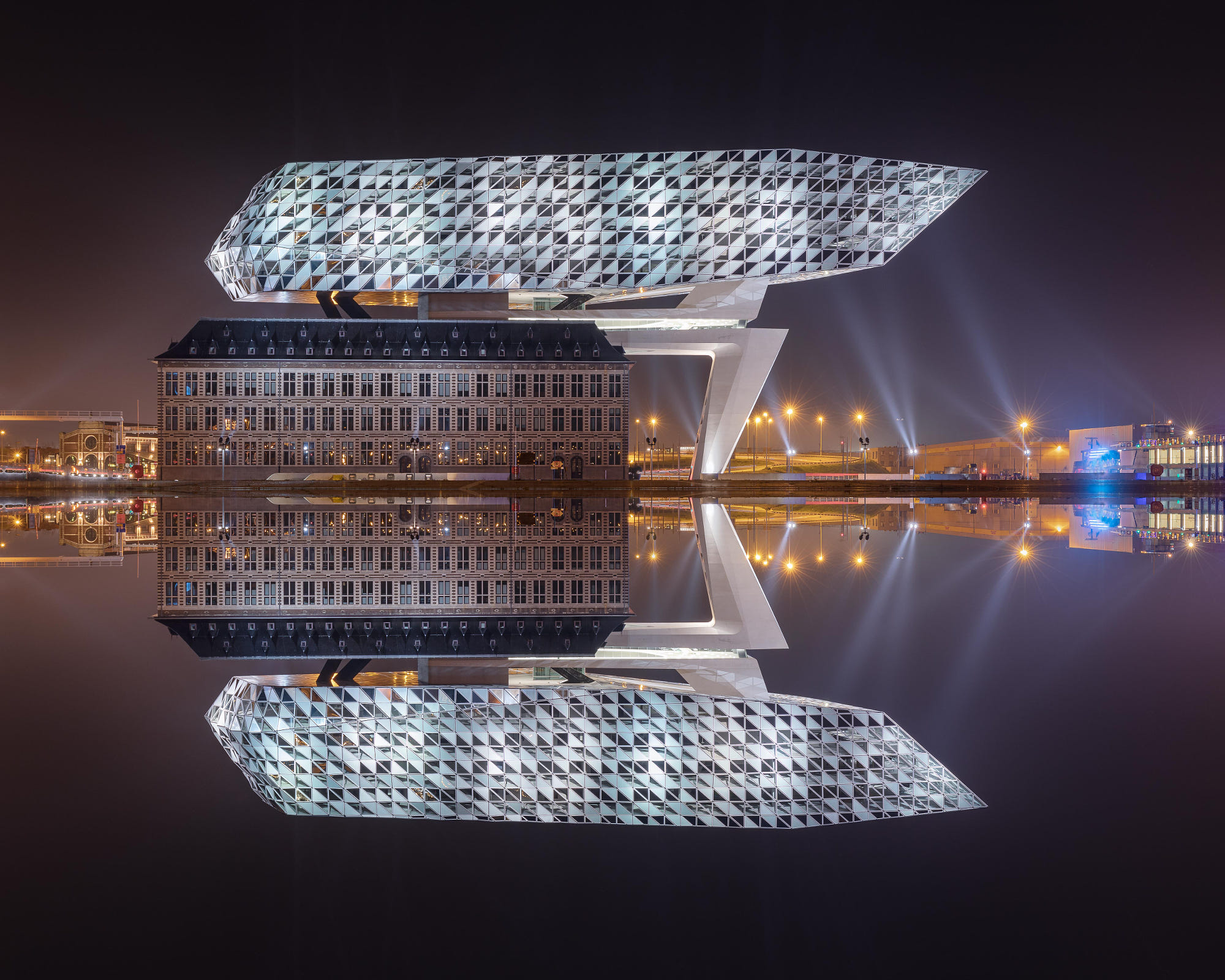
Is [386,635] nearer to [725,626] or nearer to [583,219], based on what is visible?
[725,626]

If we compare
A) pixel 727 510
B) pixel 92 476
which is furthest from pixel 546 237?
pixel 92 476

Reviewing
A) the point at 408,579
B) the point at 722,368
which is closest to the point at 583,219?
the point at 722,368

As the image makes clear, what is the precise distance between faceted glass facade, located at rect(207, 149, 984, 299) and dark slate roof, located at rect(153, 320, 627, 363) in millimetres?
8690

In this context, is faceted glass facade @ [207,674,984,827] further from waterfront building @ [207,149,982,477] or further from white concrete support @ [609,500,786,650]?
waterfront building @ [207,149,982,477]

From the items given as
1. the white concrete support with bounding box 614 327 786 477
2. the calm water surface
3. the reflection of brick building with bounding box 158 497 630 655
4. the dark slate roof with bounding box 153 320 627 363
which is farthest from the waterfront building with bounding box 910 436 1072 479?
the calm water surface

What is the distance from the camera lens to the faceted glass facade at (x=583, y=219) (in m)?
64.2

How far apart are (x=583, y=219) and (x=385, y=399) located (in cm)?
2685

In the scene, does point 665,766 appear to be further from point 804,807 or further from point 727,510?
point 727,510

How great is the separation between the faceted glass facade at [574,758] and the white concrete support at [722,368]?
64.3 meters

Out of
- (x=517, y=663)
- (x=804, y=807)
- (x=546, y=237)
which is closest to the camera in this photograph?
(x=804, y=807)

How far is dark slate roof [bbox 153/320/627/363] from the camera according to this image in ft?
254

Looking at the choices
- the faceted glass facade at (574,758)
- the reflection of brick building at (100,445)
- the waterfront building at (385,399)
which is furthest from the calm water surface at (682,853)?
the reflection of brick building at (100,445)

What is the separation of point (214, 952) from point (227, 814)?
1.08 m

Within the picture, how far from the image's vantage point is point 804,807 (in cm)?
430
